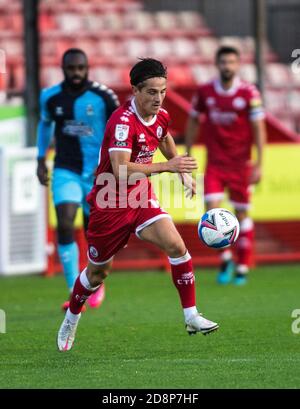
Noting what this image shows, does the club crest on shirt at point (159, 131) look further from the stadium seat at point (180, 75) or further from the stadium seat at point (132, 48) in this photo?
the stadium seat at point (132, 48)

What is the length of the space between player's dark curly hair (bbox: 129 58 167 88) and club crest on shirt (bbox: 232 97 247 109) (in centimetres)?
513

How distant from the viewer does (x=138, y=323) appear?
31.3 ft

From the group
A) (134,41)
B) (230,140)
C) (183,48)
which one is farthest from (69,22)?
(230,140)

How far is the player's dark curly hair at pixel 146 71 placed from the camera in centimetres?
768

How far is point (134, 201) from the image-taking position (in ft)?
25.9

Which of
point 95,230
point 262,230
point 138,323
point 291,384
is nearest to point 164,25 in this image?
point 262,230

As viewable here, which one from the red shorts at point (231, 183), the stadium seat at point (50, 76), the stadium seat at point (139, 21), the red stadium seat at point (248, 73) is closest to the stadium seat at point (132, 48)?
the stadium seat at point (139, 21)

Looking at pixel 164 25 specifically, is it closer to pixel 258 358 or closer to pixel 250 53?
pixel 250 53

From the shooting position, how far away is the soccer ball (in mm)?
8086

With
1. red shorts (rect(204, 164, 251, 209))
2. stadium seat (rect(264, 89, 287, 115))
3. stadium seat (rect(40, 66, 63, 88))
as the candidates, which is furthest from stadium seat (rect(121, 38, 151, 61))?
red shorts (rect(204, 164, 251, 209))

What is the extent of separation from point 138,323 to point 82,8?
1237 cm

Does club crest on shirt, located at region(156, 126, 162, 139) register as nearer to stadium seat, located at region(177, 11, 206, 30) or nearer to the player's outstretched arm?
the player's outstretched arm

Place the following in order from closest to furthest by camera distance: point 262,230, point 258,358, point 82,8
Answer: point 258,358
point 262,230
point 82,8

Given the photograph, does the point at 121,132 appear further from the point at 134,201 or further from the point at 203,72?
the point at 203,72
